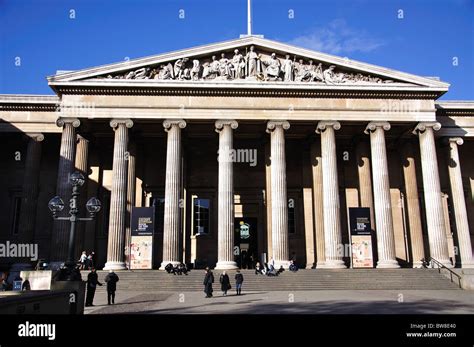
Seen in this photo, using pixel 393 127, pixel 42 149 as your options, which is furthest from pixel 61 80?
pixel 393 127

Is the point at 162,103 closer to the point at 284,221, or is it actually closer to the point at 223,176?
the point at 223,176

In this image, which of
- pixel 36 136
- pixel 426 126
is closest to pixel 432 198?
pixel 426 126

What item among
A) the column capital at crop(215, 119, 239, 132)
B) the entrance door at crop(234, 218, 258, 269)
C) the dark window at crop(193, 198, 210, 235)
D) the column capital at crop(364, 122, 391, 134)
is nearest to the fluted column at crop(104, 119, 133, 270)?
the column capital at crop(215, 119, 239, 132)

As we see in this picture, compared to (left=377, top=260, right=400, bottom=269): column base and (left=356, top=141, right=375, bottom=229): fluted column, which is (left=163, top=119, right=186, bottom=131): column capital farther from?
(left=377, top=260, right=400, bottom=269): column base

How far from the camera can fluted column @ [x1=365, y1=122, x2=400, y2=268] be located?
29.7m

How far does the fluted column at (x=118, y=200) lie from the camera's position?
28.5 m

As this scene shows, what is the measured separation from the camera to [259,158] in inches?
1471

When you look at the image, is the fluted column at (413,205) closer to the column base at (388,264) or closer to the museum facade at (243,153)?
the museum facade at (243,153)

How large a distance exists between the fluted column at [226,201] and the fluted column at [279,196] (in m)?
2.83

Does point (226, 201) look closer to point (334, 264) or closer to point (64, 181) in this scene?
point (334, 264)

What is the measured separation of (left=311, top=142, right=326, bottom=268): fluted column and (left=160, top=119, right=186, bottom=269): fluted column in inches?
420

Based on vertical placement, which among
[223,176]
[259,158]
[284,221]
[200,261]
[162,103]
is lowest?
[200,261]

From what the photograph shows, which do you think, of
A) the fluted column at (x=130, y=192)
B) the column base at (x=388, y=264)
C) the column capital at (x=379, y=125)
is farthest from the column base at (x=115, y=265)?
the column capital at (x=379, y=125)
